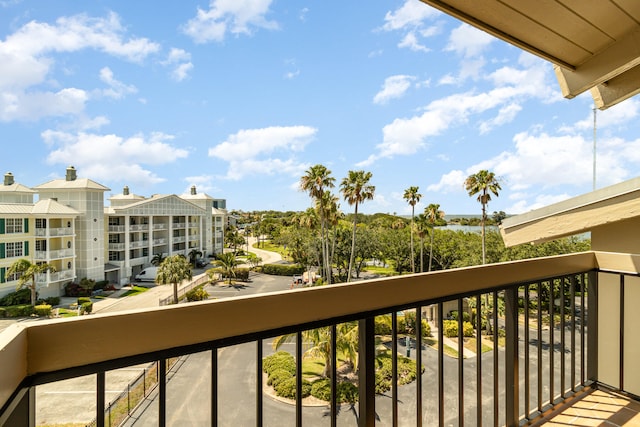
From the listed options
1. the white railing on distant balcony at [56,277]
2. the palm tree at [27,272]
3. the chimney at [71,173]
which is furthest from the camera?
the chimney at [71,173]

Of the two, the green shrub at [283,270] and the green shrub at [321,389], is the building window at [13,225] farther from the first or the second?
the green shrub at [321,389]

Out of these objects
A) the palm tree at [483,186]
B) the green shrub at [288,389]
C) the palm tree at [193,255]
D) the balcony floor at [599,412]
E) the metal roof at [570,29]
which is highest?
the palm tree at [483,186]

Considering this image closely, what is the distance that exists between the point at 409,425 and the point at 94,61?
5617cm

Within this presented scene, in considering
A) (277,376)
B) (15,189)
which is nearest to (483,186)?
(277,376)

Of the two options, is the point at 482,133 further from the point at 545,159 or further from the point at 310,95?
the point at 310,95

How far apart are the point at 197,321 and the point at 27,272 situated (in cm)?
2233

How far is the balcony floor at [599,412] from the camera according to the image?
5.93 ft

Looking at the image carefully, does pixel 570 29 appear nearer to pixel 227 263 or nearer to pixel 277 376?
pixel 277 376

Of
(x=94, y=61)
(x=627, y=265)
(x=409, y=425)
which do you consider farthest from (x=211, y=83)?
(x=627, y=265)

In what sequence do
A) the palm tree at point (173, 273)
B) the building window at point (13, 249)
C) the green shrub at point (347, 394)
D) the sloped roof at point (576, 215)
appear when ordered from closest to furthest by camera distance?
1. the sloped roof at point (576, 215)
2. the green shrub at point (347, 394)
3. the palm tree at point (173, 273)
4. the building window at point (13, 249)

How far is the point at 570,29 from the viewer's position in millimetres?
1538

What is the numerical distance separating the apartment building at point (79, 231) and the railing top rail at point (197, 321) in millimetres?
Answer: 23471

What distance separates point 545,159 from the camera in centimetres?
2373

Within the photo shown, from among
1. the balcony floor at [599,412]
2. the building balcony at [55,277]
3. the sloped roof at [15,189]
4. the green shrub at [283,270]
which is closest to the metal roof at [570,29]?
the balcony floor at [599,412]
